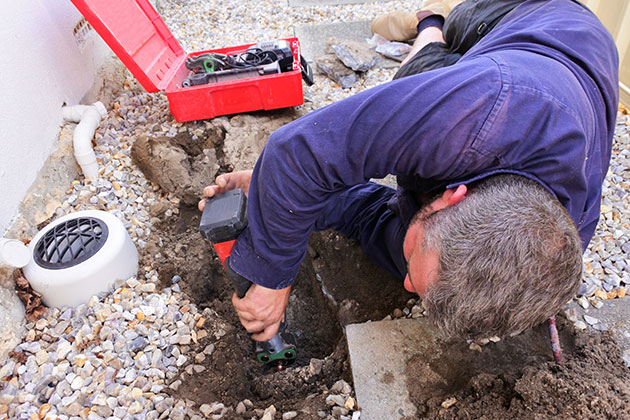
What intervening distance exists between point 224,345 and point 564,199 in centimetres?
123

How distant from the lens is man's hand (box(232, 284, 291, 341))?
150 centimetres

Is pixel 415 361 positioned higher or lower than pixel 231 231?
lower

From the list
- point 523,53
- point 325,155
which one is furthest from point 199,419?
point 523,53

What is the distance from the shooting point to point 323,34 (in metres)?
3.81

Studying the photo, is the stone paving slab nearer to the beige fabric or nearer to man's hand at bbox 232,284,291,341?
man's hand at bbox 232,284,291,341

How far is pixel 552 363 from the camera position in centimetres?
139

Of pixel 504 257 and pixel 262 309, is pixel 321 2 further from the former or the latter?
pixel 504 257

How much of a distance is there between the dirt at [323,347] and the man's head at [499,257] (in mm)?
350

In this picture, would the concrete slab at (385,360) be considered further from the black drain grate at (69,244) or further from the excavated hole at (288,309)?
the black drain grate at (69,244)

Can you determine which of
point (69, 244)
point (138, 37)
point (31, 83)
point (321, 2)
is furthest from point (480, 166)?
point (321, 2)

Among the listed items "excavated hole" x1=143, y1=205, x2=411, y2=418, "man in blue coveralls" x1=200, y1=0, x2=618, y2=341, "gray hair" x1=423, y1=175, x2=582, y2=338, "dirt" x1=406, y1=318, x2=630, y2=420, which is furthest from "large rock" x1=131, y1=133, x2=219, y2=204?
"gray hair" x1=423, y1=175, x2=582, y2=338

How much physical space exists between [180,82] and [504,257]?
2.35 metres

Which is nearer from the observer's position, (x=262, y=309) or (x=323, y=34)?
(x=262, y=309)

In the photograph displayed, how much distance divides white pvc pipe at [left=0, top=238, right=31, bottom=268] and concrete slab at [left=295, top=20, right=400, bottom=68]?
8.17 feet
